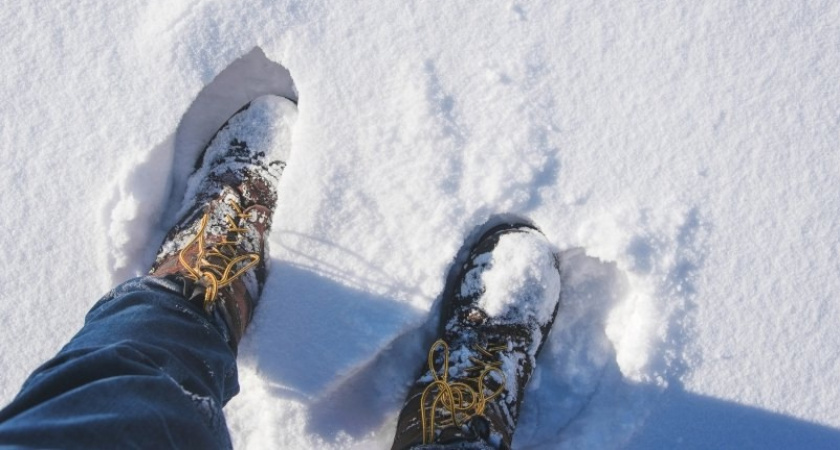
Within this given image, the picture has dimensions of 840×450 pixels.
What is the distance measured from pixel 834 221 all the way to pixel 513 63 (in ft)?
2.37

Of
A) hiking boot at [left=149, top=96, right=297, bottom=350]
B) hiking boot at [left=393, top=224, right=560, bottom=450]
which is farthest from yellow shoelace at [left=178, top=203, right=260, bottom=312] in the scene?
hiking boot at [left=393, top=224, right=560, bottom=450]

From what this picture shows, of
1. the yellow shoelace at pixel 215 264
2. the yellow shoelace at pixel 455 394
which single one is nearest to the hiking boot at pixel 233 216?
the yellow shoelace at pixel 215 264

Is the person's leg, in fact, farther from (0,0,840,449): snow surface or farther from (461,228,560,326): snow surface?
(461,228,560,326): snow surface

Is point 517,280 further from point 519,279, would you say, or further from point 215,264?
point 215,264

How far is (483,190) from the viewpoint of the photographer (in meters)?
1.28

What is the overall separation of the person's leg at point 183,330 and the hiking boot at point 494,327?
39 cm

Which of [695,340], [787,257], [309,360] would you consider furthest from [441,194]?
[787,257]

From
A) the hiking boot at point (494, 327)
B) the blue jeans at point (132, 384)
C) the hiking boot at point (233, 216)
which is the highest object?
the hiking boot at point (233, 216)

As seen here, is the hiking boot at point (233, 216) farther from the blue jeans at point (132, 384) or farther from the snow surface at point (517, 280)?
the snow surface at point (517, 280)

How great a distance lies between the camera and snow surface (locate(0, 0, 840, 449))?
1.26 meters

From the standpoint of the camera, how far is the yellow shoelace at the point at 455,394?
117 cm

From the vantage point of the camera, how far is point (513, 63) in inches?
51.5

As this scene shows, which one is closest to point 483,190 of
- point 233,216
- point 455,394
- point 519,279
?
point 519,279

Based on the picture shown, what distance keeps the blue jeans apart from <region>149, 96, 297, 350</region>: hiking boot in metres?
0.08
